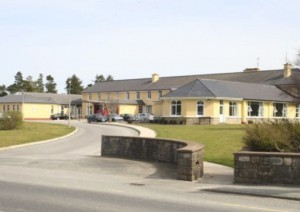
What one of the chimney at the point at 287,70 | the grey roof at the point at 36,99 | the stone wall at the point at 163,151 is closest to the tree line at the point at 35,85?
the grey roof at the point at 36,99

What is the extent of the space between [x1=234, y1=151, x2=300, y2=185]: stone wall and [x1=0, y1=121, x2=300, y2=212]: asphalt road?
1.24m

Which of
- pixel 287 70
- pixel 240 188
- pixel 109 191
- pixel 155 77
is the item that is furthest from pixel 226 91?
pixel 109 191

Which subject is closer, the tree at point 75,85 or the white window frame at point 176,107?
the white window frame at point 176,107

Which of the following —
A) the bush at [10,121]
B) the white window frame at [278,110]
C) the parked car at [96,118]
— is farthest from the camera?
the parked car at [96,118]

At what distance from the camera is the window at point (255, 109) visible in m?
63.0

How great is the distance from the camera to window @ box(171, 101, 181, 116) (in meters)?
60.2

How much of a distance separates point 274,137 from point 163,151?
5.19m

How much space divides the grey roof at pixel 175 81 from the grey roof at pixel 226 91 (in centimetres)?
983

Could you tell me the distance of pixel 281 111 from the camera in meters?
67.2

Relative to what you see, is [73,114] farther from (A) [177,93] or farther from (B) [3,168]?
(B) [3,168]

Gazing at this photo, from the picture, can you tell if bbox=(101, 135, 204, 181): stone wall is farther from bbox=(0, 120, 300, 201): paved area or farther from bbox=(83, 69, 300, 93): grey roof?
bbox=(83, 69, 300, 93): grey roof

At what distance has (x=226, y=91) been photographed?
61625 mm

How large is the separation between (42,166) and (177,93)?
44437 mm

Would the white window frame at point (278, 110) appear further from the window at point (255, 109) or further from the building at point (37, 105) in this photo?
A: the building at point (37, 105)
